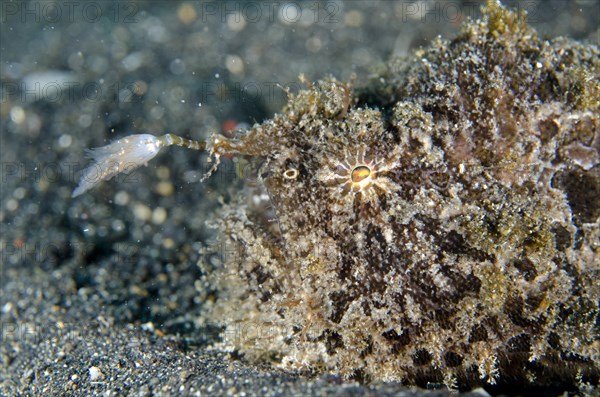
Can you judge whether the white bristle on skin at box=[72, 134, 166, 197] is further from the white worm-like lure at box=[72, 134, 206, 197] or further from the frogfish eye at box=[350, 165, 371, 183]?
the frogfish eye at box=[350, 165, 371, 183]

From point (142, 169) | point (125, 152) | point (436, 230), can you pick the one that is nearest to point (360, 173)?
point (436, 230)

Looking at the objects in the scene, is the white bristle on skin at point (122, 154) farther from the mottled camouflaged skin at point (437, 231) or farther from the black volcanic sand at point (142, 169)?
the black volcanic sand at point (142, 169)

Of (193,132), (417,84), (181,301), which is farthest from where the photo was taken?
(193,132)

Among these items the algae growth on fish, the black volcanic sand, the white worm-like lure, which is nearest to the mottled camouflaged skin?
the algae growth on fish

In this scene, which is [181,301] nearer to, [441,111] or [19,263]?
[19,263]

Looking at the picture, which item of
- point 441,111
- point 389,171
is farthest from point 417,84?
point 389,171

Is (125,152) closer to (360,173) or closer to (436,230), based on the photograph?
(360,173)

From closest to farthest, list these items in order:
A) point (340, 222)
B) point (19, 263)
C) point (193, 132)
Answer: point (340, 222)
point (19, 263)
point (193, 132)
